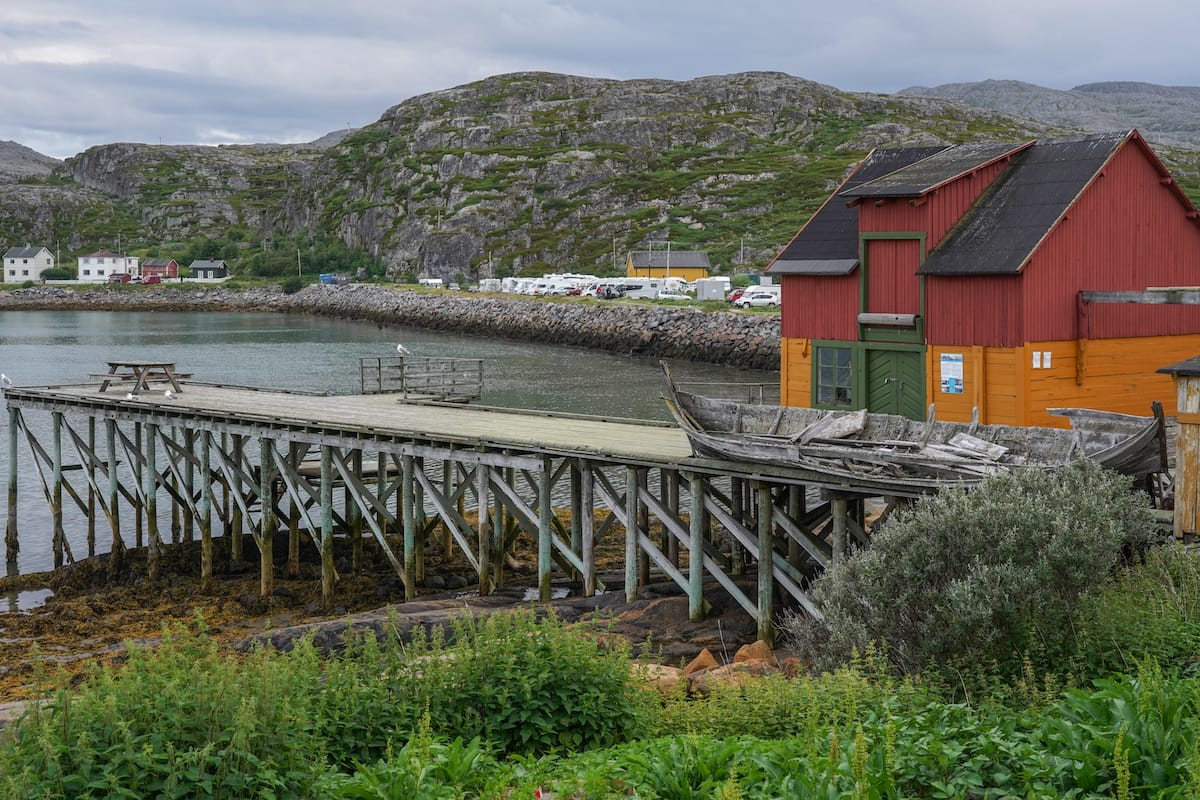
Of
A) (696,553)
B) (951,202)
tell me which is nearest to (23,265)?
(951,202)

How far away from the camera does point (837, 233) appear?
2558 cm

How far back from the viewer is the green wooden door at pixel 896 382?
75.2 feet

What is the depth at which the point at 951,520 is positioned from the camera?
12.8 m

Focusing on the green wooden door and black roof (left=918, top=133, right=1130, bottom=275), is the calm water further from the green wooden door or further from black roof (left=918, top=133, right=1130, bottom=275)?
black roof (left=918, top=133, right=1130, bottom=275)

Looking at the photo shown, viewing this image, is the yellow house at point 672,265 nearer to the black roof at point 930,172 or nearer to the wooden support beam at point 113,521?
the wooden support beam at point 113,521

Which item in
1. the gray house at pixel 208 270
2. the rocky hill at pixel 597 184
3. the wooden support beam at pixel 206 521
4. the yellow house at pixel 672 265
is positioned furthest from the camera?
the gray house at pixel 208 270

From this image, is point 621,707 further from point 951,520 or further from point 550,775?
point 951,520

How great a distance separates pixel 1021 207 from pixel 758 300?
6089 cm

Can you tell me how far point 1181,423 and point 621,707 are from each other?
8.01 meters

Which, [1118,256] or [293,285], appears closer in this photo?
[1118,256]

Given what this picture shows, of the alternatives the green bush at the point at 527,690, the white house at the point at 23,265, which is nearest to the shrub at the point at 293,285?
the white house at the point at 23,265

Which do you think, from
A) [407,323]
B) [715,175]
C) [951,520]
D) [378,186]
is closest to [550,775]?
[951,520]

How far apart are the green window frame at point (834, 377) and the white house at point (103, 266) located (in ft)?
600

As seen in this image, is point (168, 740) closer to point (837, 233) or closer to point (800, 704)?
point (800, 704)
